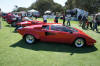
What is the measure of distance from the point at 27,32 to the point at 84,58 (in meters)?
3.70

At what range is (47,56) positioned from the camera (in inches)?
202

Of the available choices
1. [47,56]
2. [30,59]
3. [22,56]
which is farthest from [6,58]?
[47,56]

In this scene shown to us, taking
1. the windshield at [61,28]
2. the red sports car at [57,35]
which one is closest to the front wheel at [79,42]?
the red sports car at [57,35]

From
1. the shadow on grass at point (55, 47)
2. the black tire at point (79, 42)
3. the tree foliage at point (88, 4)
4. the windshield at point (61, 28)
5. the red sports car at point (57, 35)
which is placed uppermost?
the tree foliage at point (88, 4)

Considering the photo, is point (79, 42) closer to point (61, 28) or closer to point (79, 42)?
point (79, 42)

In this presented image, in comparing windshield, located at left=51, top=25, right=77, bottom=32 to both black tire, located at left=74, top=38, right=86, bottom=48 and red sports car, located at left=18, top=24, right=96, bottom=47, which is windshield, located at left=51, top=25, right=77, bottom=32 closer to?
red sports car, located at left=18, top=24, right=96, bottom=47

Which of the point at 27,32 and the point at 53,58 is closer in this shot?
the point at 53,58

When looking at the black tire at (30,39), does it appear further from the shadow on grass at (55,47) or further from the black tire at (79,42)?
the black tire at (79,42)

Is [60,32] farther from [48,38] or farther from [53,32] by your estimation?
[48,38]

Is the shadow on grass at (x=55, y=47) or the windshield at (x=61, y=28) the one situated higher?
the windshield at (x=61, y=28)

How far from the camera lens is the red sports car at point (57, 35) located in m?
6.34

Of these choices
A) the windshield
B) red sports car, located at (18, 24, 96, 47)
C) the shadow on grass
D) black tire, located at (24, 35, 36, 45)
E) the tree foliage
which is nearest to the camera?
the shadow on grass

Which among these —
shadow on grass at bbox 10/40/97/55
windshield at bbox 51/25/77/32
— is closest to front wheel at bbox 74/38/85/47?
shadow on grass at bbox 10/40/97/55

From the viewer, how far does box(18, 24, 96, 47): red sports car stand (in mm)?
6340
